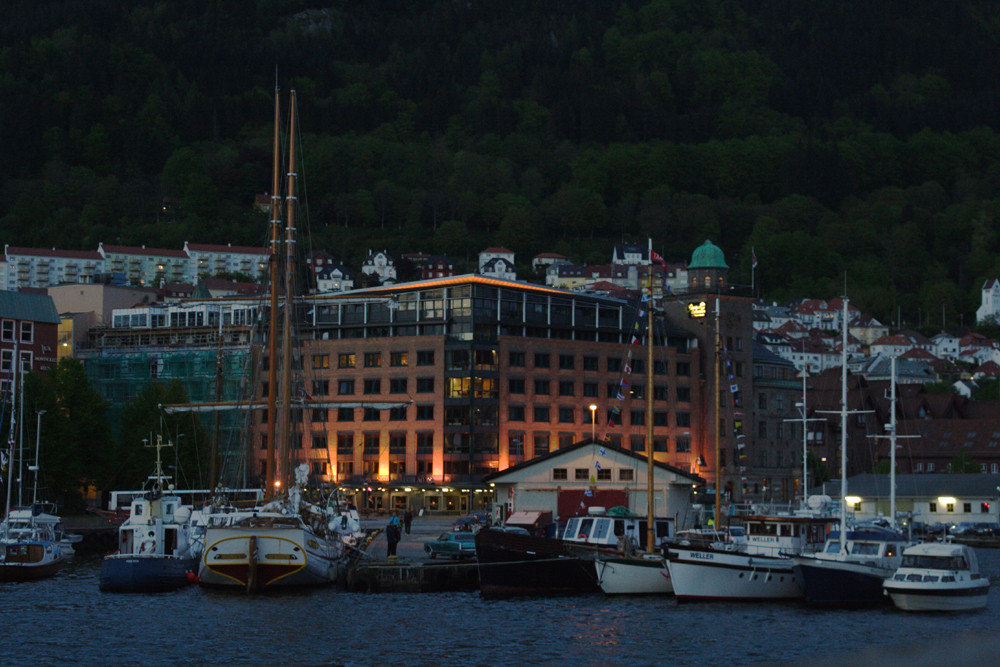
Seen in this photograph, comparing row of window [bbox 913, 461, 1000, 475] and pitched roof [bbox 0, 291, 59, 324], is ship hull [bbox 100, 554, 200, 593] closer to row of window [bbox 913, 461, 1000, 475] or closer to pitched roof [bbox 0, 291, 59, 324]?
pitched roof [bbox 0, 291, 59, 324]

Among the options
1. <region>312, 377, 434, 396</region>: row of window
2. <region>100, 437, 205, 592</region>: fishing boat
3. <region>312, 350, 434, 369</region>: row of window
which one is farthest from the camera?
<region>312, 350, 434, 369</region>: row of window

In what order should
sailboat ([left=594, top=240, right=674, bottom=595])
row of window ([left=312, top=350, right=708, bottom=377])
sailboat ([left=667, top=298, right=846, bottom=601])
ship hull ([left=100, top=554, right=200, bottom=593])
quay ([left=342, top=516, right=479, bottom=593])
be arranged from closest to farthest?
sailboat ([left=667, top=298, right=846, bottom=601]), sailboat ([left=594, top=240, right=674, bottom=595]), quay ([left=342, top=516, right=479, bottom=593]), ship hull ([left=100, top=554, right=200, bottom=593]), row of window ([left=312, top=350, right=708, bottom=377])

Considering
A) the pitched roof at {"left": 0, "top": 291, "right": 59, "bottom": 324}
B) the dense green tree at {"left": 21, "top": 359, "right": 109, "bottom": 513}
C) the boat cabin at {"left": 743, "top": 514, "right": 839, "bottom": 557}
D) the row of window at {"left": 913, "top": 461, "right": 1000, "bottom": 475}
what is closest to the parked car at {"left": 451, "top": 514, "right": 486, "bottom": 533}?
the boat cabin at {"left": 743, "top": 514, "right": 839, "bottom": 557}

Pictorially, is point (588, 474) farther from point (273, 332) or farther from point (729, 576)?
point (729, 576)

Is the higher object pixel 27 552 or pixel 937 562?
pixel 937 562

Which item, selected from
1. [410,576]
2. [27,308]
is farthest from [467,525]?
[27,308]

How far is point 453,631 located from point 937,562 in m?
21.7

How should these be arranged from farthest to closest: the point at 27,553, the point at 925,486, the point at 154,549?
the point at 925,486
the point at 27,553
the point at 154,549

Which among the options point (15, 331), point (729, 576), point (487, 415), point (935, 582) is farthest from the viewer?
point (487, 415)

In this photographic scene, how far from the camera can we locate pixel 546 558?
67.4 m

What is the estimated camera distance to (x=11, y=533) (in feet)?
260

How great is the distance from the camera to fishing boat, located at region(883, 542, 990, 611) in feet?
204

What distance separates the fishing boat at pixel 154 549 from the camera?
71.7 metres

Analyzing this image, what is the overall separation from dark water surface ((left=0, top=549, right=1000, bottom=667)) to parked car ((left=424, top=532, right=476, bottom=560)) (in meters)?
9.54
